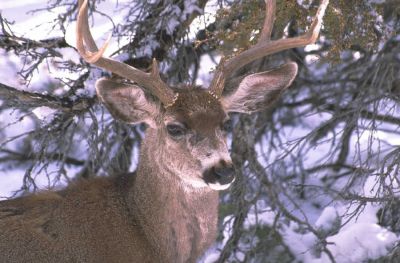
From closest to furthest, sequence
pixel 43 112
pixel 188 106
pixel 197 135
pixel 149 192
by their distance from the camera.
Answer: pixel 197 135
pixel 188 106
pixel 149 192
pixel 43 112

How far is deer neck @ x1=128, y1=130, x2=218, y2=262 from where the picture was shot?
5.41 meters

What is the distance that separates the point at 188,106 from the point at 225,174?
25.3 inches

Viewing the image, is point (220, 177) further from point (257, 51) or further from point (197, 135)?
point (257, 51)

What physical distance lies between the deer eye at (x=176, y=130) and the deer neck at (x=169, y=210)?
141 millimetres

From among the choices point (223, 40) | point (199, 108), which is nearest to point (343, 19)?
point (223, 40)

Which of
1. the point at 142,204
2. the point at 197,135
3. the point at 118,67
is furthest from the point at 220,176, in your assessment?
the point at 118,67

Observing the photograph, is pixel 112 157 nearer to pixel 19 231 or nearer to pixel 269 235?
pixel 269 235

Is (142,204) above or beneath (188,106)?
beneath

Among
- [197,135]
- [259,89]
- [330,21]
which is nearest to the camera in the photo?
[197,135]

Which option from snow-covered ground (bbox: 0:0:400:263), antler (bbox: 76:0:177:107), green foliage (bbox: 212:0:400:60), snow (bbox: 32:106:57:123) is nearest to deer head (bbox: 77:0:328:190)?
antler (bbox: 76:0:177:107)

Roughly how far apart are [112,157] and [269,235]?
5.59 ft

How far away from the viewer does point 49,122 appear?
718cm

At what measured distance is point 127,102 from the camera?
558 centimetres

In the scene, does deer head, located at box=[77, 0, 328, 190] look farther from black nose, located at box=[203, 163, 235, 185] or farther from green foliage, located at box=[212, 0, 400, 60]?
green foliage, located at box=[212, 0, 400, 60]
